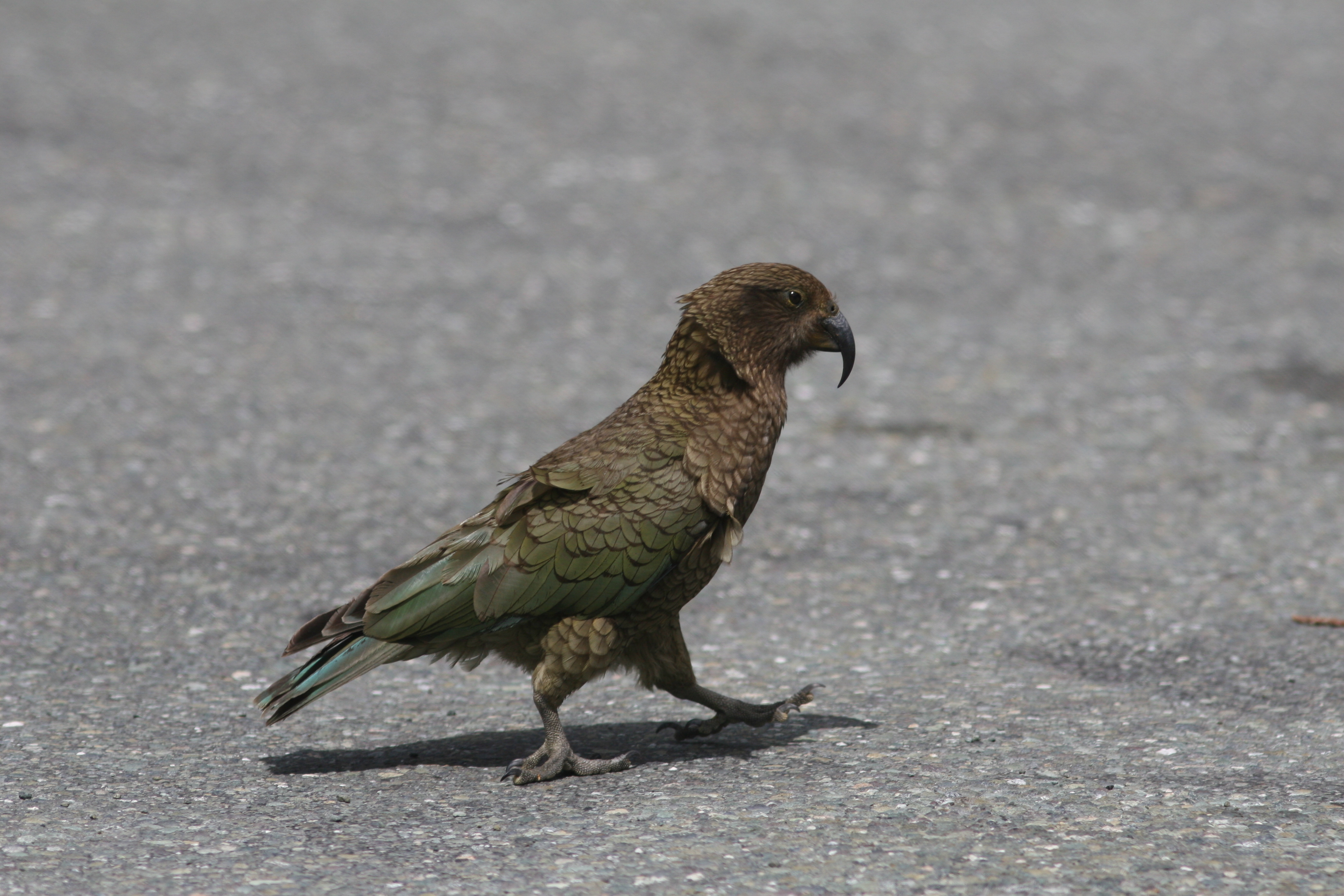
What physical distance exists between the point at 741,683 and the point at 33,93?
12374mm

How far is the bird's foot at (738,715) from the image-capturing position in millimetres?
5633

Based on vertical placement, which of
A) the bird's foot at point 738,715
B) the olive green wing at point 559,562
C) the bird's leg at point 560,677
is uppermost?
the olive green wing at point 559,562

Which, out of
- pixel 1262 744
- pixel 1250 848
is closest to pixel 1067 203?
pixel 1262 744

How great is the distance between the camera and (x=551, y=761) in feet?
17.0

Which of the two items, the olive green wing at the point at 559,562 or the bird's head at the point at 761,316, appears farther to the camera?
the bird's head at the point at 761,316

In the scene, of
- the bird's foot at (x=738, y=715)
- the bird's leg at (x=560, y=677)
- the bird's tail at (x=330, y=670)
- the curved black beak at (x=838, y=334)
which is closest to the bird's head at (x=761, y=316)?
the curved black beak at (x=838, y=334)

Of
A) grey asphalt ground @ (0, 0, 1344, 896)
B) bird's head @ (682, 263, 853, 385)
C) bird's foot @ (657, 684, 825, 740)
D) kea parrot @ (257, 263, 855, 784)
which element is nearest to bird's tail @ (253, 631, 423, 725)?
kea parrot @ (257, 263, 855, 784)

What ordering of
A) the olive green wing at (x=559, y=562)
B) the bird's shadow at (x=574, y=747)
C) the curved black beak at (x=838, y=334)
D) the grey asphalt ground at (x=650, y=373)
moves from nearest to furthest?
the grey asphalt ground at (x=650, y=373), the olive green wing at (x=559, y=562), the bird's shadow at (x=574, y=747), the curved black beak at (x=838, y=334)

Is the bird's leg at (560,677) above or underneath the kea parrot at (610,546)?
underneath

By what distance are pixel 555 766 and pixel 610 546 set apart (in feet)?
2.56

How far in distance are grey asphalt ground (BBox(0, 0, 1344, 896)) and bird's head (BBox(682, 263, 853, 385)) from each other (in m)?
1.44

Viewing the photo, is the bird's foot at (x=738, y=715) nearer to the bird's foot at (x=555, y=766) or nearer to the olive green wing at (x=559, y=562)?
the bird's foot at (x=555, y=766)

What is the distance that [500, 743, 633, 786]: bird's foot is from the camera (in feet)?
17.0

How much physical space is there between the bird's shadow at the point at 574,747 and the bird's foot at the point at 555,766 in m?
0.18
